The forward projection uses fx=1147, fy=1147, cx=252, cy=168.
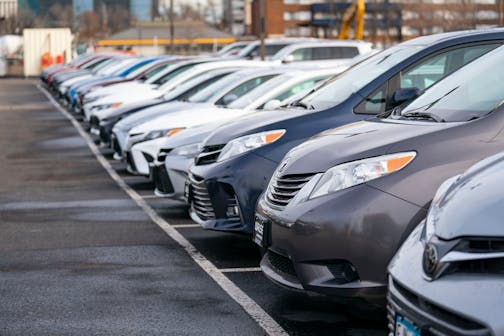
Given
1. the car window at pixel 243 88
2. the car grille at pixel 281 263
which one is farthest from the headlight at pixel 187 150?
the car grille at pixel 281 263

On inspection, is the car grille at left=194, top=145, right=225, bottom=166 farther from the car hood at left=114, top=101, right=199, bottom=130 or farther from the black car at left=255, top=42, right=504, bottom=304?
the car hood at left=114, top=101, right=199, bottom=130

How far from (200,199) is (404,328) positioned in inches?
187

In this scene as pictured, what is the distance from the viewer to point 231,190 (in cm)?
863

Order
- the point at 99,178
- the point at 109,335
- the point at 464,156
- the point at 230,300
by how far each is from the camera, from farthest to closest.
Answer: the point at 99,178, the point at 230,300, the point at 109,335, the point at 464,156

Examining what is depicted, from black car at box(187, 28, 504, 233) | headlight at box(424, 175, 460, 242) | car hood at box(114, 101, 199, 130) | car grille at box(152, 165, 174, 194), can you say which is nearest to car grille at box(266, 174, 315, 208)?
black car at box(187, 28, 504, 233)

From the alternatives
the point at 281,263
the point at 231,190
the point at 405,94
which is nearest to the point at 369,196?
the point at 281,263

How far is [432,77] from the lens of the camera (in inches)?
356

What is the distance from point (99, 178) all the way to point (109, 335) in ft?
30.0

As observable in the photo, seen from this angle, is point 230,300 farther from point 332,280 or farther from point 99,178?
point 99,178

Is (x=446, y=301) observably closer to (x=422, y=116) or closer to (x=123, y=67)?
(x=422, y=116)

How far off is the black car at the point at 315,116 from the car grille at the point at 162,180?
81.6 inches

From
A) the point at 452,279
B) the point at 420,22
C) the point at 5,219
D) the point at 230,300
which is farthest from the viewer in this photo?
the point at 420,22

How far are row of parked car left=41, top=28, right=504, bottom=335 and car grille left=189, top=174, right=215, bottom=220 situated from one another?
2cm

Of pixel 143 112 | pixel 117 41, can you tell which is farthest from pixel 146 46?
pixel 143 112
